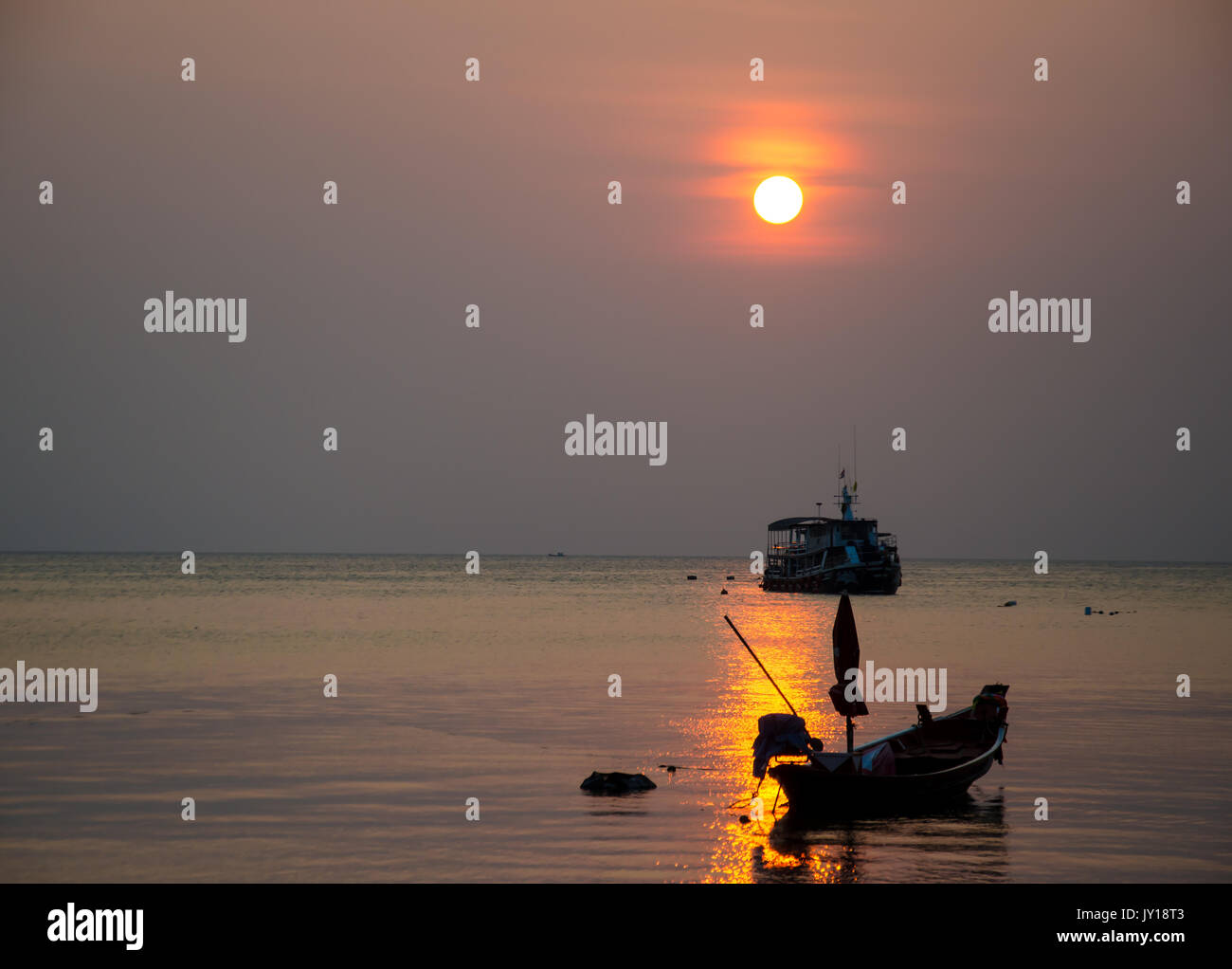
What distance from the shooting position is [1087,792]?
25953 mm

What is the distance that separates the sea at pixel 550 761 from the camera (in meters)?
20.2

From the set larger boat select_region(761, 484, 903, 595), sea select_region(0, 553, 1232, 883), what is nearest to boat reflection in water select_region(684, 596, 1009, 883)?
sea select_region(0, 553, 1232, 883)

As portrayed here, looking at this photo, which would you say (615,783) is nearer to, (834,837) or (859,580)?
(834,837)

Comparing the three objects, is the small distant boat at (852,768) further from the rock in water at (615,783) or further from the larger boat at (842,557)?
the larger boat at (842,557)

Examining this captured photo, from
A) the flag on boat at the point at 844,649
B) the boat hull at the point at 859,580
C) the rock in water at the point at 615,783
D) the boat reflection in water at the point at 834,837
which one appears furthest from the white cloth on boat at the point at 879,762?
the boat hull at the point at 859,580

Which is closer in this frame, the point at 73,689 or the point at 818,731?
the point at 818,731

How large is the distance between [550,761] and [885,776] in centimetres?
877

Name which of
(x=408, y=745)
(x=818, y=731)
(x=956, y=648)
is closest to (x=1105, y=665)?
(x=956, y=648)

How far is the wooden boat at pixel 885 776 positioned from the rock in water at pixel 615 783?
10.6ft

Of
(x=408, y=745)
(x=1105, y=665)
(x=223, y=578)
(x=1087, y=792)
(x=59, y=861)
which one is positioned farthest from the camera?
(x=223, y=578)

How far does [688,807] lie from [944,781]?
5.13m

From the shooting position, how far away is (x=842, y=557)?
411 ft

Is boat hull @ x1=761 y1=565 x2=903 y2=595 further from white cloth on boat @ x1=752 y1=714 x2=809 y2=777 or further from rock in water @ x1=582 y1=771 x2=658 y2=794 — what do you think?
white cloth on boat @ x1=752 y1=714 x2=809 y2=777
